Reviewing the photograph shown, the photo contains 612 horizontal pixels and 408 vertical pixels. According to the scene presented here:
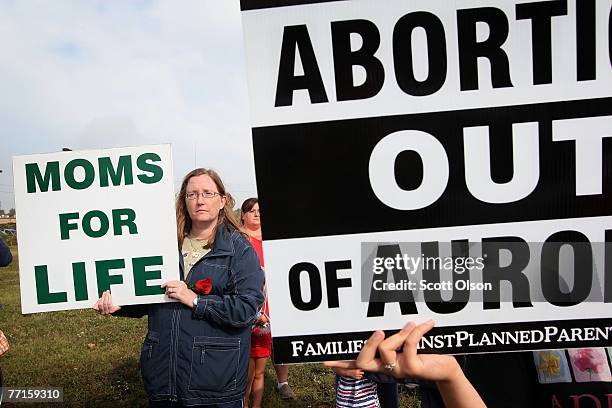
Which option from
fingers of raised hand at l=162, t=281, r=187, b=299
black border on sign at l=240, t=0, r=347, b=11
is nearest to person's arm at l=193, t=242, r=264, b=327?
fingers of raised hand at l=162, t=281, r=187, b=299

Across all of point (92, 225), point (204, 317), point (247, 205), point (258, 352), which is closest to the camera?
point (92, 225)

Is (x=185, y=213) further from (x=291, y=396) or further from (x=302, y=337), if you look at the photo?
(x=291, y=396)

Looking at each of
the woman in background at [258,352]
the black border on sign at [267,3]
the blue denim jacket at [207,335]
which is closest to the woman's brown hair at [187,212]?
the blue denim jacket at [207,335]

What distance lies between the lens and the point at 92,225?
7.55ft

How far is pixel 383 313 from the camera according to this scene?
118 centimetres

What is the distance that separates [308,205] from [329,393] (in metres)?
4.13

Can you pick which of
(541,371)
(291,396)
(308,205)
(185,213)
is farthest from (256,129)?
(291,396)

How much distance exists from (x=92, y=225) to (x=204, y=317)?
0.76 metres

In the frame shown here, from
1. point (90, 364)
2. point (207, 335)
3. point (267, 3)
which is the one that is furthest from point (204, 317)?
point (90, 364)

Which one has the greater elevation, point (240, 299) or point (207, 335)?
point (240, 299)

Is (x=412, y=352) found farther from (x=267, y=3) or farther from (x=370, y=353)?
(x=267, y=3)

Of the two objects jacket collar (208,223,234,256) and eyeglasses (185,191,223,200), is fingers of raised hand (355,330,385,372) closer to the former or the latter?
jacket collar (208,223,234,256)

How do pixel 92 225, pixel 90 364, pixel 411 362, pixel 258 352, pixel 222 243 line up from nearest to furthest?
pixel 411 362 → pixel 92 225 → pixel 222 243 → pixel 258 352 → pixel 90 364
